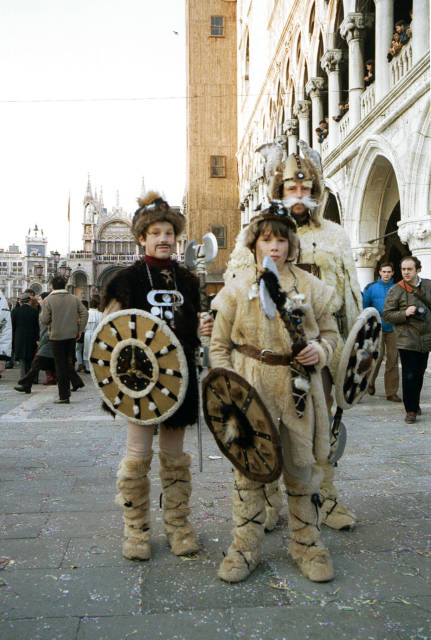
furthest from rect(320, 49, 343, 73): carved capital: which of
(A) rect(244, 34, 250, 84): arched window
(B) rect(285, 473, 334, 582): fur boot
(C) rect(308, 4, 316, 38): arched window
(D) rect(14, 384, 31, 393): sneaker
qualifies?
(A) rect(244, 34, 250, 84): arched window

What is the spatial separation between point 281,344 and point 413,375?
12.7 feet

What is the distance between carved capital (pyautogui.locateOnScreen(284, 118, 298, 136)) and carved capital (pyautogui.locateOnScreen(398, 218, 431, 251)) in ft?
33.2

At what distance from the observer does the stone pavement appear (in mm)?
2175

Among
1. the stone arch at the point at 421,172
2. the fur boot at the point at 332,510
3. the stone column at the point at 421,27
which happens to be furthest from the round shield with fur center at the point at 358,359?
the stone column at the point at 421,27

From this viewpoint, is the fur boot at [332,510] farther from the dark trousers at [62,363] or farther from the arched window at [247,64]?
the arched window at [247,64]

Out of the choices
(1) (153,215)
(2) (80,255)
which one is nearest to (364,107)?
(1) (153,215)

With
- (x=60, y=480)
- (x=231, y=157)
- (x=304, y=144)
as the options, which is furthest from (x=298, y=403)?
(x=231, y=157)

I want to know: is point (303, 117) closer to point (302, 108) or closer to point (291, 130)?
point (302, 108)

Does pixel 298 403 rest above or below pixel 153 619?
above

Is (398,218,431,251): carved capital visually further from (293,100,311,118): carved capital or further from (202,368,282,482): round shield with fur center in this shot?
(293,100,311,118): carved capital

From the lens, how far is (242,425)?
8.16 feet

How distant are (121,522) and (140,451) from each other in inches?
25.9

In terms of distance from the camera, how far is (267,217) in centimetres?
261

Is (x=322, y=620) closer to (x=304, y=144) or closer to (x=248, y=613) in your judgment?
(x=248, y=613)
